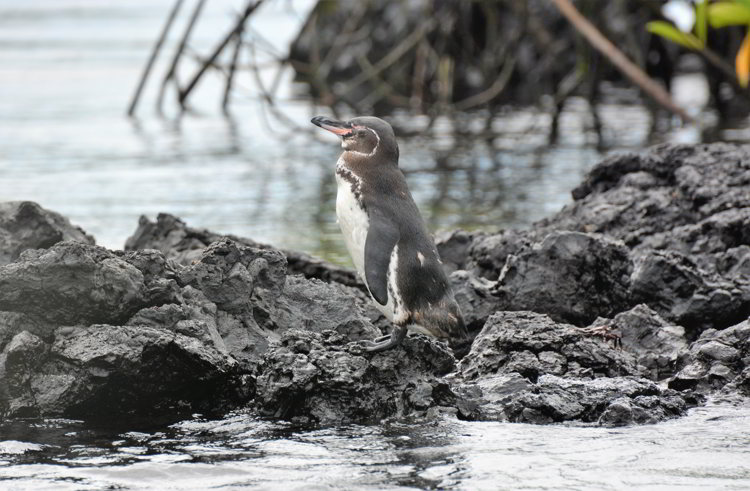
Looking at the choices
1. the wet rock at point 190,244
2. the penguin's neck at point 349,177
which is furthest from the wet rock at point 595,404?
the wet rock at point 190,244

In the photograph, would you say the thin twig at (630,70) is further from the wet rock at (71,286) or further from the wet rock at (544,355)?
the wet rock at (71,286)

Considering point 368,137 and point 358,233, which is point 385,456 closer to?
point 358,233

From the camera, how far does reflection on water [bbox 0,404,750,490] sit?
4391 millimetres

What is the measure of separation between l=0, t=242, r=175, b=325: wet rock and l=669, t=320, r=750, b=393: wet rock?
8.32 feet

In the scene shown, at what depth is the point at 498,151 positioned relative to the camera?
659 inches

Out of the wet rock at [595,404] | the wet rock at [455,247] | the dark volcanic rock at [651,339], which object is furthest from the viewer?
the wet rock at [455,247]

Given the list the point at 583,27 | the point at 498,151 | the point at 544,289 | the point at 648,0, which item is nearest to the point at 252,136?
the point at 498,151

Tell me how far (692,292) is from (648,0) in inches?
195

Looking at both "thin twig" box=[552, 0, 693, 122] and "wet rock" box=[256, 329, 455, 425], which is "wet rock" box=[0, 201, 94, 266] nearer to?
"wet rock" box=[256, 329, 455, 425]

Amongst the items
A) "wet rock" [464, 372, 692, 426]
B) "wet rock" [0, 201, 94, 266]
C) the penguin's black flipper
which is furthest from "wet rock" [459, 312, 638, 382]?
"wet rock" [0, 201, 94, 266]

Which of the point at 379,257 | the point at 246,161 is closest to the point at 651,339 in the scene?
the point at 379,257

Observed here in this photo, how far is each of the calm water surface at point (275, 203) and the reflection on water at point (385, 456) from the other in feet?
0.04

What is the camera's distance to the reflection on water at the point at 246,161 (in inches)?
475

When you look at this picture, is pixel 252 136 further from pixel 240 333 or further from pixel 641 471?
pixel 641 471
